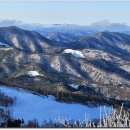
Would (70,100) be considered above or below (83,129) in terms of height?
below

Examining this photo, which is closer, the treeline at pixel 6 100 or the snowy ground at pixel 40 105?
the snowy ground at pixel 40 105

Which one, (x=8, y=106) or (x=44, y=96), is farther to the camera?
(x=44, y=96)

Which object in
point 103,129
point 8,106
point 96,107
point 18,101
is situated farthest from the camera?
point 96,107

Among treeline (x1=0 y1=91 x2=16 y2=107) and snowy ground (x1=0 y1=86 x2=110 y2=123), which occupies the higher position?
treeline (x1=0 y1=91 x2=16 y2=107)

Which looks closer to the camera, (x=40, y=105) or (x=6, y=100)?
(x=6, y=100)

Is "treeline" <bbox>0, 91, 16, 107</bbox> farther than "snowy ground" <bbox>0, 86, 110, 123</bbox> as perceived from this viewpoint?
Yes

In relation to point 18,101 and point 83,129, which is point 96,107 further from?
point 83,129

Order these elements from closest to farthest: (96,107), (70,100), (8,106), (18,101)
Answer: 1. (8,106)
2. (18,101)
3. (96,107)
4. (70,100)

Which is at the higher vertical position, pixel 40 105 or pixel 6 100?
pixel 6 100

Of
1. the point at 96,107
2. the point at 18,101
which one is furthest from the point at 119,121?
the point at 96,107

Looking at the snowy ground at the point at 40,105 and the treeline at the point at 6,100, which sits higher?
the treeline at the point at 6,100
